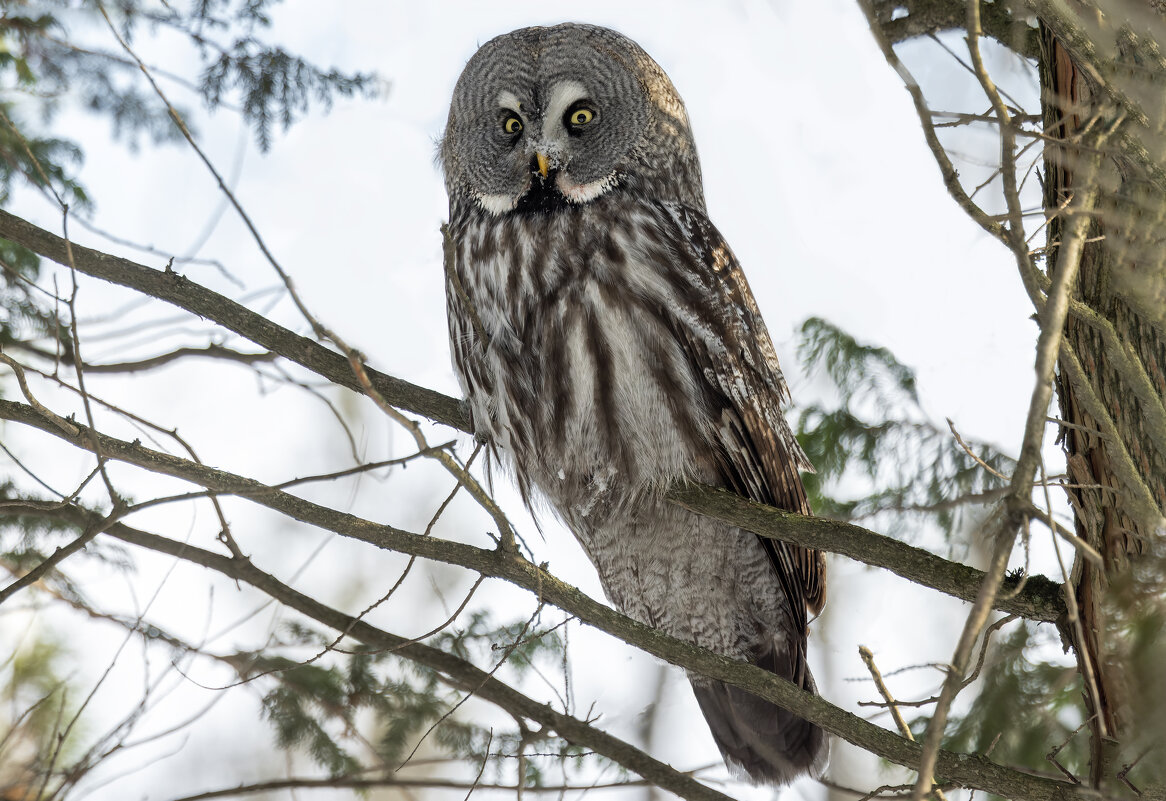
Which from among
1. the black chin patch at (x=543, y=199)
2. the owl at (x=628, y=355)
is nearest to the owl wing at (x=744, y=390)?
the owl at (x=628, y=355)

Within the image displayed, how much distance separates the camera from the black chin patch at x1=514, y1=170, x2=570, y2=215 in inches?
143

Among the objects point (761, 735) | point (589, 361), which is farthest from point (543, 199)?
point (761, 735)

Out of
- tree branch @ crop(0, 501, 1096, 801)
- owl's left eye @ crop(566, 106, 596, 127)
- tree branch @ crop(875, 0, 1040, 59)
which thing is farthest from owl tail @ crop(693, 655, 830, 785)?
tree branch @ crop(875, 0, 1040, 59)

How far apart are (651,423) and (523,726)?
40.1 inches

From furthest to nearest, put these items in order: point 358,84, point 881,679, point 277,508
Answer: point 358,84, point 277,508, point 881,679

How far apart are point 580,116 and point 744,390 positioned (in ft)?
4.29

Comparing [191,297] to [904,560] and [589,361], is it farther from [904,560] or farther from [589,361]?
[904,560]

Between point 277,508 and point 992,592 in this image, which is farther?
point 277,508

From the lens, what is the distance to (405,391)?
3182 millimetres

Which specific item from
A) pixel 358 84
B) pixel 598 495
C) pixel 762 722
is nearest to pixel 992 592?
pixel 598 495

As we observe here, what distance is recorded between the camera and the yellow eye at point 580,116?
4.03 m

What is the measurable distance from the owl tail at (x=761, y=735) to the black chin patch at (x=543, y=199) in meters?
1.74

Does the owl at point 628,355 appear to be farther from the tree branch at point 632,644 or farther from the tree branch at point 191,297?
the tree branch at point 632,644

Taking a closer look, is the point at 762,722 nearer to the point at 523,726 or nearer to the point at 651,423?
the point at 523,726
